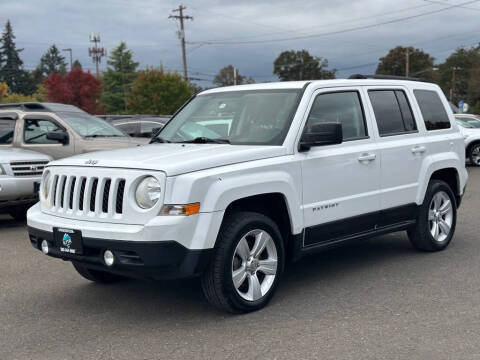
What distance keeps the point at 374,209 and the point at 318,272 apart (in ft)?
2.82

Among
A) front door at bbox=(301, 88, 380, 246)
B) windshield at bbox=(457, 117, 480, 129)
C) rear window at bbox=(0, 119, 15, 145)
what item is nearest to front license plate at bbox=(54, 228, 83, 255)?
front door at bbox=(301, 88, 380, 246)

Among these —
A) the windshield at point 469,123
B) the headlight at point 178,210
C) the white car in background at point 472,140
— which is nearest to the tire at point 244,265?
the headlight at point 178,210

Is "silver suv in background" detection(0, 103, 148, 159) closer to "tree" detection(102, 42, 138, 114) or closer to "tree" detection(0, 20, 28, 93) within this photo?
"tree" detection(102, 42, 138, 114)

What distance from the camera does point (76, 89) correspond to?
2393 inches

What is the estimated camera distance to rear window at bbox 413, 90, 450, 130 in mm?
7027

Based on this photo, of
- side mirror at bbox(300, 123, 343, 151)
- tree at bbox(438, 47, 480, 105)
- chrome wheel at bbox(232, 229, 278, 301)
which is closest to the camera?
chrome wheel at bbox(232, 229, 278, 301)

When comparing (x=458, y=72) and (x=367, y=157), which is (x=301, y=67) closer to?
(x=458, y=72)

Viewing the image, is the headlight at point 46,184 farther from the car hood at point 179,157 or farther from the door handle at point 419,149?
the door handle at point 419,149

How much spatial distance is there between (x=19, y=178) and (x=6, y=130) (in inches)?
83.2

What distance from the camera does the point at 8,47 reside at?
389 ft

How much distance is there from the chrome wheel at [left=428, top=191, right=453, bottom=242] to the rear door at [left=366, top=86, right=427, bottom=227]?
48cm

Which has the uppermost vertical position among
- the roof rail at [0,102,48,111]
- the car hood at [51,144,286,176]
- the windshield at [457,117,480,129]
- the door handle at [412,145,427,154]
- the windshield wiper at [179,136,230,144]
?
the roof rail at [0,102,48,111]

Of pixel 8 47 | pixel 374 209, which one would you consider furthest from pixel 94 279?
pixel 8 47

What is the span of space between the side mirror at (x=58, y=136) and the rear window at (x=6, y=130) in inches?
33.8
